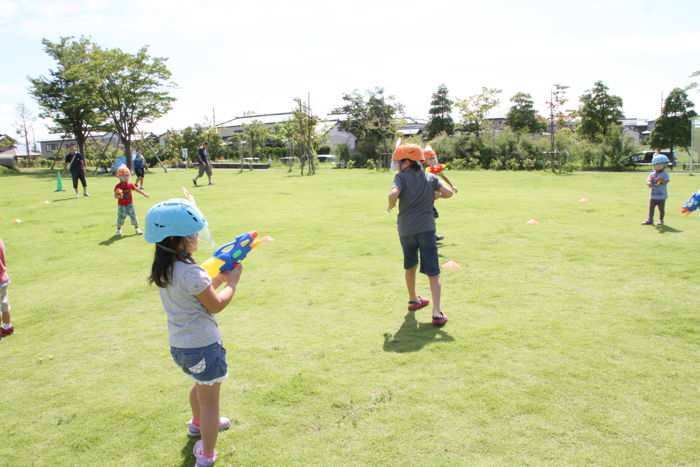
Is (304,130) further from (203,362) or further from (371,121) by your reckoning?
(203,362)

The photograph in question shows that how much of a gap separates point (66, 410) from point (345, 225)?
9142mm

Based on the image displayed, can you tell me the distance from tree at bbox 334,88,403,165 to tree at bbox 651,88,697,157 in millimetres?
22338

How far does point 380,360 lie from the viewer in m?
4.97

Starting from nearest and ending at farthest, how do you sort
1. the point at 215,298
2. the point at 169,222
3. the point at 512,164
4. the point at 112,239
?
1. the point at 169,222
2. the point at 215,298
3. the point at 112,239
4. the point at 512,164

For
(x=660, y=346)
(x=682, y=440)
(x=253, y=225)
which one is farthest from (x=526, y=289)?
(x=253, y=225)

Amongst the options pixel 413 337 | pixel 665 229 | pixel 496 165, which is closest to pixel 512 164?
pixel 496 165

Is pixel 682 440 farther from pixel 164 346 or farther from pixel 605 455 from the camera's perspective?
pixel 164 346

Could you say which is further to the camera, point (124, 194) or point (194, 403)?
point (124, 194)

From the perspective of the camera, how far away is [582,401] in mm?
4047

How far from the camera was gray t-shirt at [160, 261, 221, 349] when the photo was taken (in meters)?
3.03

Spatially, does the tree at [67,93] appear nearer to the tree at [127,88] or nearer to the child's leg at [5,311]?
the tree at [127,88]

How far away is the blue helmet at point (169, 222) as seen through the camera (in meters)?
2.94

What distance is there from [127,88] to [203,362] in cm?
4322

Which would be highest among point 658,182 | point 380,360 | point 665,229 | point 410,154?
point 410,154
